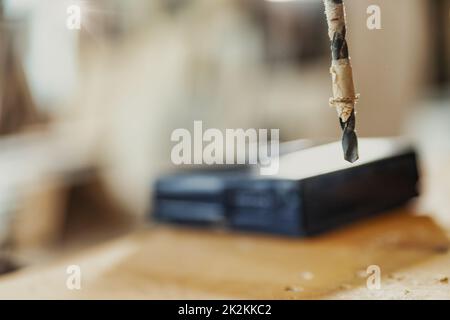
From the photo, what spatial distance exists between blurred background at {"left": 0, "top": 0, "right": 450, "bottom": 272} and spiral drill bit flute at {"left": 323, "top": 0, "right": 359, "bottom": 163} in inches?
24.4

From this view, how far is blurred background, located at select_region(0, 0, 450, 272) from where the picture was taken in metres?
1.80

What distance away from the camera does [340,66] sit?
49 centimetres

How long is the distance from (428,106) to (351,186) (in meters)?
3.34

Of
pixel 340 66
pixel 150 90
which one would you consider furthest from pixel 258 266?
pixel 150 90

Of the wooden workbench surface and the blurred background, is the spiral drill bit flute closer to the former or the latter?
the wooden workbench surface

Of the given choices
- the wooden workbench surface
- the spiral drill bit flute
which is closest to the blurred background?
the wooden workbench surface

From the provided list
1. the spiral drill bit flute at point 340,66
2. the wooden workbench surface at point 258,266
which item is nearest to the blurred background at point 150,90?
the wooden workbench surface at point 258,266

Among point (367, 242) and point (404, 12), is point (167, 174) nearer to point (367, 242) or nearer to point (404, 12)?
point (367, 242)

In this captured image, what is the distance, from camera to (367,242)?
0.78 metres

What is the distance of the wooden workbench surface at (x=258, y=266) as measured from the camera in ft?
1.90

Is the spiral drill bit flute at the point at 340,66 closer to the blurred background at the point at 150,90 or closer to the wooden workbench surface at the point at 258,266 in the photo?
the wooden workbench surface at the point at 258,266
